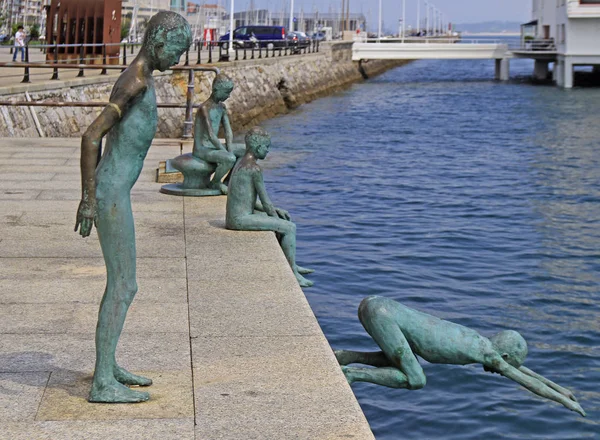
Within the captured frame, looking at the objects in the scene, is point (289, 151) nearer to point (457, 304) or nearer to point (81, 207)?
point (457, 304)

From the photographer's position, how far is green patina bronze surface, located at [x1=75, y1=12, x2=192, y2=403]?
17.3ft

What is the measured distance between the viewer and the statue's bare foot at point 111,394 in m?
5.42

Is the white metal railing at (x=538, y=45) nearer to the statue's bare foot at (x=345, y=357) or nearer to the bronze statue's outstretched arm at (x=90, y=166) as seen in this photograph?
the statue's bare foot at (x=345, y=357)

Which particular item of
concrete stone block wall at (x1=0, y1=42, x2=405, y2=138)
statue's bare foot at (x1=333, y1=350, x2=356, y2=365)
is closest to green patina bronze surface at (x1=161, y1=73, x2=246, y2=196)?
statue's bare foot at (x1=333, y1=350, x2=356, y2=365)

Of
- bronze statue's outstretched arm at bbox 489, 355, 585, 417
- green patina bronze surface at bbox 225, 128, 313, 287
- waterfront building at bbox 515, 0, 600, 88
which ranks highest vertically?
waterfront building at bbox 515, 0, 600, 88

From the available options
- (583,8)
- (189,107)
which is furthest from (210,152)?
(583,8)

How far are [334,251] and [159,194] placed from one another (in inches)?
149

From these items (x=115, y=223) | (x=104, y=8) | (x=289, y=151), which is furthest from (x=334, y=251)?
(x=104, y=8)

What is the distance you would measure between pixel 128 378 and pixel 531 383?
235cm

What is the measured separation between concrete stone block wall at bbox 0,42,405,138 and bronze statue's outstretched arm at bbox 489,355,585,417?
14289 millimetres

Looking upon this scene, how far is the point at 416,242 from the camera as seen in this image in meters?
16.4

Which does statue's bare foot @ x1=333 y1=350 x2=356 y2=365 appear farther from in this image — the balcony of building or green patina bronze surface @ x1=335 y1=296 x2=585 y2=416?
the balcony of building

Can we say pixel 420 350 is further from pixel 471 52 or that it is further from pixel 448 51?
pixel 448 51

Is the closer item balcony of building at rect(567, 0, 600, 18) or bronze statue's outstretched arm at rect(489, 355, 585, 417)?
bronze statue's outstretched arm at rect(489, 355, 585, 417)
